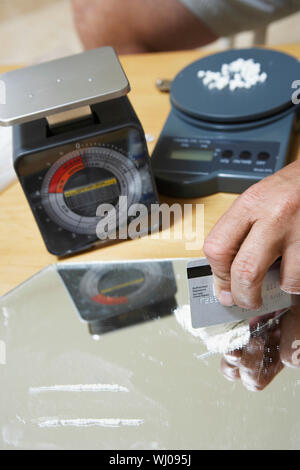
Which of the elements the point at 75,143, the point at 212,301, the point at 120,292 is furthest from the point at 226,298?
Answer: the point at 75,143

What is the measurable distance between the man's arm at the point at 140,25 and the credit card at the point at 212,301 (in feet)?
2.37

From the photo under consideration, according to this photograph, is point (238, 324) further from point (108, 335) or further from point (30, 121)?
point (30, 121)

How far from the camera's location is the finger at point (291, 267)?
56 centimetres

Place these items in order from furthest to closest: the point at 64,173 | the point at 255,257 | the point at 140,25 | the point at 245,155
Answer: the point at 140,25, the point at 245,155, the point at 64,173, the point at 255,257

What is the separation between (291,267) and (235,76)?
0.39 metres

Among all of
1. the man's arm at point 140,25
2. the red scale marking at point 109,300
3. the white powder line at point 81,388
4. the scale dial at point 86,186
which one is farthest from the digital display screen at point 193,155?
the man's arm at point 140,25

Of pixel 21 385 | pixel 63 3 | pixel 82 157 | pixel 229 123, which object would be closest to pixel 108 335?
pixel 21 385

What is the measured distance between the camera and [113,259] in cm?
74

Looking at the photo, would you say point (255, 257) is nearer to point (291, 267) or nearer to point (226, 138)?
point (291, 267)

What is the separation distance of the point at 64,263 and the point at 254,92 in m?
0.38

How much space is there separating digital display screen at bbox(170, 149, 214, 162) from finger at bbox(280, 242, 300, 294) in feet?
0.82

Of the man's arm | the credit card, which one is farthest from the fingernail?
the man's arm

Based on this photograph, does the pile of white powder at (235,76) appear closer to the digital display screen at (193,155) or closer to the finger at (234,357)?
the digital display screen at (193,155)

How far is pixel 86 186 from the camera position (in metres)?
0.68
